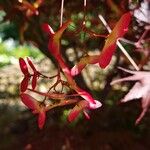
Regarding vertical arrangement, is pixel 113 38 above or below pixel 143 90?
above

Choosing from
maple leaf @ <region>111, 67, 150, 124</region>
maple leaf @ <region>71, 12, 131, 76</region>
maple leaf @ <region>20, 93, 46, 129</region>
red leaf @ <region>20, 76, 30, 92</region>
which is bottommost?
maple leaf @ <region>111, 67, 150, 124</region>

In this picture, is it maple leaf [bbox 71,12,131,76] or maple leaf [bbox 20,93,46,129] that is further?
maple leaf [bbox 20,93,46,129]

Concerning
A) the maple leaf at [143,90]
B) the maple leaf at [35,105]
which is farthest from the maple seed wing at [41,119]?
the maple leaf at [143,90]

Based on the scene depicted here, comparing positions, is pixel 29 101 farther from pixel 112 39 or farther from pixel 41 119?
pixel 112 39

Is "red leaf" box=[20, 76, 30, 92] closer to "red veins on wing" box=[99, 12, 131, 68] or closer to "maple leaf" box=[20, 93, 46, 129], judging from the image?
"maple leaf" box=[20, 93, 46, 129]

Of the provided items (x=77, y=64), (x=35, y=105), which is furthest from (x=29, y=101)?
(x=77, y=64)

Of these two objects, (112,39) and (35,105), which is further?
(35,105)

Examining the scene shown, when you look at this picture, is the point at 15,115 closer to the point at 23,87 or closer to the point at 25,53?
the point at 25,53

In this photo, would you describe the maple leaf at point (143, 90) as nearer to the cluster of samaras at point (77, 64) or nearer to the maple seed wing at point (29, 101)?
the cluster of samaras at point (77, 64)

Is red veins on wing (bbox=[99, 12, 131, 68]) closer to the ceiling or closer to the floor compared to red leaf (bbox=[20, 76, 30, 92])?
closer to the ceiling

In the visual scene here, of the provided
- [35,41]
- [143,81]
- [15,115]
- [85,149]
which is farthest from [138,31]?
[15,115]

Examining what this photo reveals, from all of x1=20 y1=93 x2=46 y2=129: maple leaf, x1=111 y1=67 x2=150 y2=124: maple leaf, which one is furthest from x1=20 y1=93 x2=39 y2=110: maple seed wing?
x1=111 y1=67 x2=150 y2=124: maple leaf
